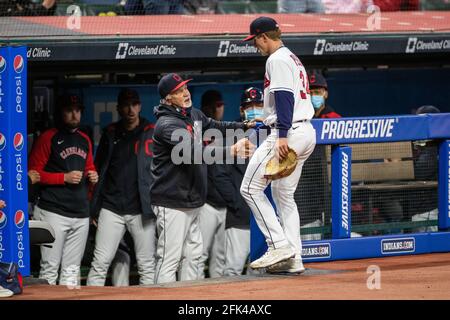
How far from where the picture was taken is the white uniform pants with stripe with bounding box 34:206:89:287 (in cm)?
849

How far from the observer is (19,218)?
7023 mm

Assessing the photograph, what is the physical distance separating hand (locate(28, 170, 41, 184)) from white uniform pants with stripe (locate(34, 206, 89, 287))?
0.28 m

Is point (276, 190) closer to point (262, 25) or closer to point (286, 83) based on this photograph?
point (286, 83)

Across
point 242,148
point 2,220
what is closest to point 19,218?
point 2,220

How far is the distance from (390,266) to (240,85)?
120 inches

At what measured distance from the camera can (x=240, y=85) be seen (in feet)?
→ 33.1

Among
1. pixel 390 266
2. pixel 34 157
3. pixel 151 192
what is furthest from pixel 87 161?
pixel 390 266

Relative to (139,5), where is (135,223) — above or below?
below

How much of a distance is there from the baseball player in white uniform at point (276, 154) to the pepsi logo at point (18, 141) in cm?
157

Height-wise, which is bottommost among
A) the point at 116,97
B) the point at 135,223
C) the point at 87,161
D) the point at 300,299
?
the point at 300,299

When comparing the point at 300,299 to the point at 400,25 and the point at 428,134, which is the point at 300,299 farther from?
the point at 400,25

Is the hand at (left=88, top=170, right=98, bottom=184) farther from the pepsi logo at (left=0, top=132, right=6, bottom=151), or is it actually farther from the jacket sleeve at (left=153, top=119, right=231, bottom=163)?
the pepsi logo at (left=0, top=132, right=6, bottom=151)

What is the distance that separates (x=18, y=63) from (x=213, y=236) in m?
2.96

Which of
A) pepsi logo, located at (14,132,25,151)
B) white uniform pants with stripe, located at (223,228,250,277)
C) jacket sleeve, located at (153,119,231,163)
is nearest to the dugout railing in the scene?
jacket sleeve, located at (153,119,231,163)
